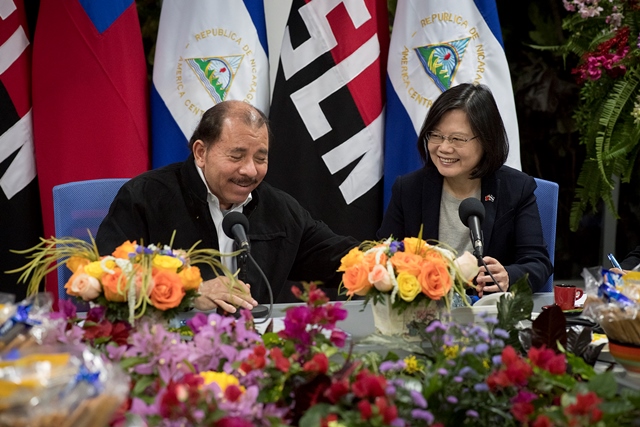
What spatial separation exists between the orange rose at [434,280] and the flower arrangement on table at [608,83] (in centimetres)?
214

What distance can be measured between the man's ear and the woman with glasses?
744 mm

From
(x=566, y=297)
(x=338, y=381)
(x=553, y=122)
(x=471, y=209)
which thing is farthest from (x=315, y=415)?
(x=553, y=122)

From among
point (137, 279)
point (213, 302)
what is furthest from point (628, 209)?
point (137, 279)

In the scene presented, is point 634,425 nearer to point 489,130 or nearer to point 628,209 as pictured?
point 489,130

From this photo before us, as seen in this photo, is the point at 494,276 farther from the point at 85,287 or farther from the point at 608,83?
the point at 608,83

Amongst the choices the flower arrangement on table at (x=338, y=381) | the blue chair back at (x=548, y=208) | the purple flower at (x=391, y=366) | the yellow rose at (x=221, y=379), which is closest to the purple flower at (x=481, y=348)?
the flower arrangement on table at (x=338, y=381)

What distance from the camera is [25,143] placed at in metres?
3.49

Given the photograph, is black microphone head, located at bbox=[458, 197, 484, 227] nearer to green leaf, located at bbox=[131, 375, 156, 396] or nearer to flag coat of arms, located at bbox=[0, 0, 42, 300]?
green leaf, located at bbox=[131, 375, 156, 396]

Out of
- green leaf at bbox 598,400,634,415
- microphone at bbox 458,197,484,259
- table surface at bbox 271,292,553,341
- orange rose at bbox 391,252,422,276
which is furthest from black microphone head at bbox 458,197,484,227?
green leaf at bbox 598,400,634,415

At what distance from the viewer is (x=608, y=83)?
3.69 m

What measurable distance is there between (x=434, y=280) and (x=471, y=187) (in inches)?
49.4

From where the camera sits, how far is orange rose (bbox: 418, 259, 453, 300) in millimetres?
1695

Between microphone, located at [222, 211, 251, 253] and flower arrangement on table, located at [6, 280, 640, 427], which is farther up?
microphone, located at [222, 211, 251, 253]

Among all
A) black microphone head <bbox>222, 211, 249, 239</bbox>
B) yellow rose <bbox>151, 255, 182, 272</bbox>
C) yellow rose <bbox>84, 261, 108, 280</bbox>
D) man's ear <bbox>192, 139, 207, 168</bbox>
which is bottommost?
black microphone head <bbox>222, 211, 249, 239</bbox>
